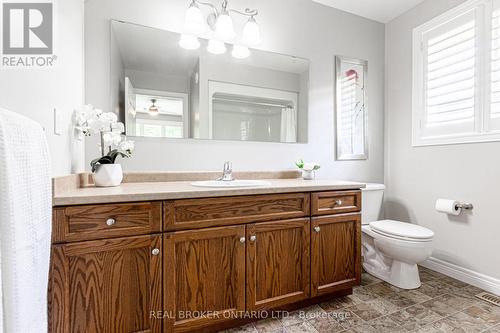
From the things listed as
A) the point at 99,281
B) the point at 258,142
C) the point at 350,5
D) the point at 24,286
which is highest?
the point at 350,5

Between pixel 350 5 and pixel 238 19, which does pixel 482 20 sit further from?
pixel 238 19

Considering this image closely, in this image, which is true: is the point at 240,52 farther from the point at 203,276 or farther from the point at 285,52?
the point at 203,276

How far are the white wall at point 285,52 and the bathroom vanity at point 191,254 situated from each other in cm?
57

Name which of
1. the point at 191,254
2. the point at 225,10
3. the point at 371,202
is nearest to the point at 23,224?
the point at 191,254

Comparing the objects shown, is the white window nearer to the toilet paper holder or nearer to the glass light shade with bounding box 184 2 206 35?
the toilet paper holder

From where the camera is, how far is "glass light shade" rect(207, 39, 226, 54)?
1.93 meters

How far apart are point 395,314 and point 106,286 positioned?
5.48ft

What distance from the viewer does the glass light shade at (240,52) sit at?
78.7 inches

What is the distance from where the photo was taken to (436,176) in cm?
222

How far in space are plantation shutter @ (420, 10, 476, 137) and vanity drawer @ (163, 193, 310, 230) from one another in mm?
1540

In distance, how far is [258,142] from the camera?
2.09 metres

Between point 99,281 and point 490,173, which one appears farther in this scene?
point 490,173

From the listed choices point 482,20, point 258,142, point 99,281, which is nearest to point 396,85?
point 482,20

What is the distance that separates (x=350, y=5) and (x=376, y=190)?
175cm
